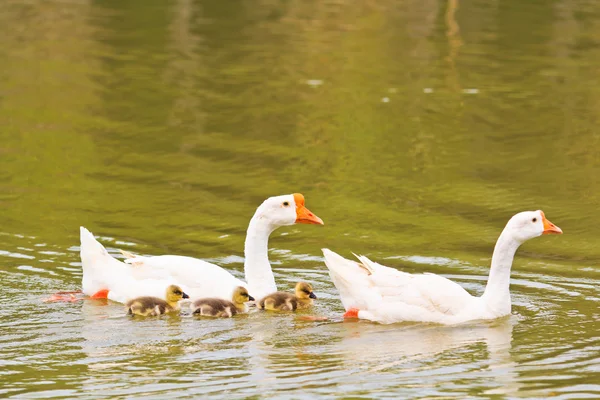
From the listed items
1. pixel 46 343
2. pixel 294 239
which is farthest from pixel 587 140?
pixel 46 343

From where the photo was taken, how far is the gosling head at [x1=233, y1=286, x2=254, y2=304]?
14.0 m

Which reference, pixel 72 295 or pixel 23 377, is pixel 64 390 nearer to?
pixel 23 377

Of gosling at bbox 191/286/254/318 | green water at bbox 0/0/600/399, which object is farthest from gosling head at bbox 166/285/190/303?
green water at bbox 0/0/600/399

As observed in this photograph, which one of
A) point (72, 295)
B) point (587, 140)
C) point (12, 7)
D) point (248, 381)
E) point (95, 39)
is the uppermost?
point (12, 7)

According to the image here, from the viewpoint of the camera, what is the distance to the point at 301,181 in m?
21.2

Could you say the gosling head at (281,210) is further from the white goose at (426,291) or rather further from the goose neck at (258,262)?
the white goose at (426,291)

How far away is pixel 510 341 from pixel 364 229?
5412 mm

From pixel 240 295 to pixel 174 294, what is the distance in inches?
27.8

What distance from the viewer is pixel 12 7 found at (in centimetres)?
4522

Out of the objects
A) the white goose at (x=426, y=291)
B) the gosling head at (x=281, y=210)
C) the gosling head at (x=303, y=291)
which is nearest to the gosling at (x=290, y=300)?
the gosling head at (x=303, y=291)

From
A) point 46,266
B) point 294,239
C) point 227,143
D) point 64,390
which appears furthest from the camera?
point 227,143

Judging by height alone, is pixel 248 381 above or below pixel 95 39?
below

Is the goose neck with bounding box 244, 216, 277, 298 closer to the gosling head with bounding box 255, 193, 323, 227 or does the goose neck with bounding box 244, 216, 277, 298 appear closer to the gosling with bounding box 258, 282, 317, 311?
the gosling head with bounding box 255, 193, 323, 227

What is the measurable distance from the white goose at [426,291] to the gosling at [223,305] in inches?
39.2
